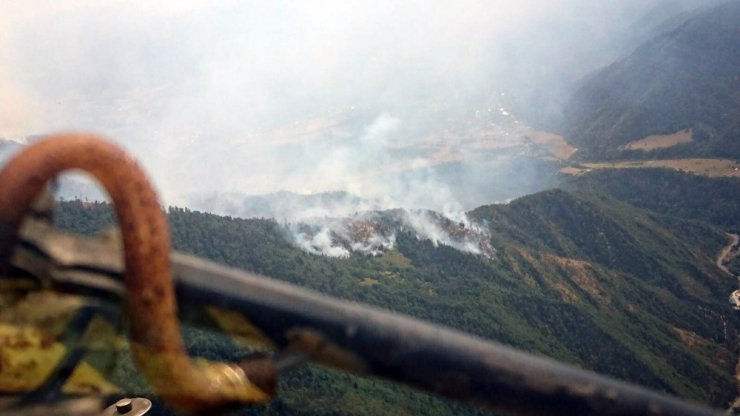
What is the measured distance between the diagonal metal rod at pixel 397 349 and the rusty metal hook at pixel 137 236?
5.3 inches

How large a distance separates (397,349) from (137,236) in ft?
4.29

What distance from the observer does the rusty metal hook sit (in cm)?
266

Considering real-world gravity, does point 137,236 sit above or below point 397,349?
above

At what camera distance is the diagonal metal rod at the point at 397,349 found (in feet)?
9.38

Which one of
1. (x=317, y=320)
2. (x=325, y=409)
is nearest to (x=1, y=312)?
(x=317, y=320)

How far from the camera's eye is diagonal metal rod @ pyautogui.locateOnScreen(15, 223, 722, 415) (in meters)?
2.86

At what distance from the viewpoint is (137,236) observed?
2.68m

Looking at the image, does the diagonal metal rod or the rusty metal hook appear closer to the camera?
the rusty metal hook

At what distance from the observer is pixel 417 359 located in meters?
2.91

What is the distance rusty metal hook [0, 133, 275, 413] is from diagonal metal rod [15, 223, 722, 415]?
13 centimetres

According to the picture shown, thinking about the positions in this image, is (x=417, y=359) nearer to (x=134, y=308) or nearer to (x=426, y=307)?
(x=134, y=308)

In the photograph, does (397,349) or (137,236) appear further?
(397,349)

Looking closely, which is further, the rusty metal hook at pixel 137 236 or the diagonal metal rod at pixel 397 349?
the diagonal metal rod at pixel 397 349

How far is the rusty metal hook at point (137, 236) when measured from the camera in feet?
8.73
